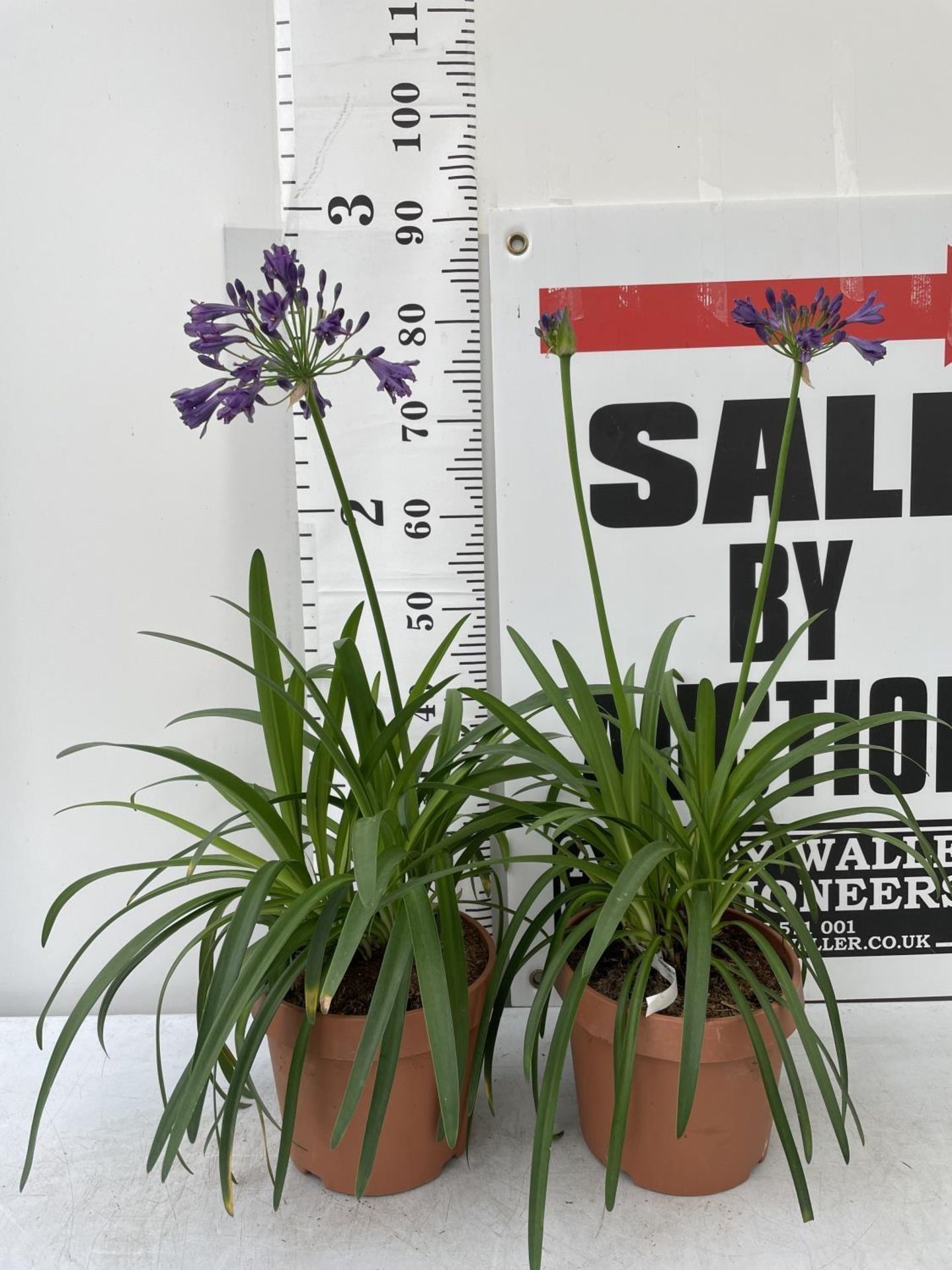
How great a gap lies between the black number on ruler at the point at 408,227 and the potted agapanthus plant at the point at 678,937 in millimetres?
391

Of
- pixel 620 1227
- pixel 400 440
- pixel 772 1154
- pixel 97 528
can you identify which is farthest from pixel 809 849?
pixel 97 528

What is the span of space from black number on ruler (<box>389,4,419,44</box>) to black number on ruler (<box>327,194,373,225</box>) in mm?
192

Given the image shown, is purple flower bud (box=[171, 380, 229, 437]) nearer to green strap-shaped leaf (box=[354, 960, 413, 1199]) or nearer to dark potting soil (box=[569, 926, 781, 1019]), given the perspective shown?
green strap-shaped leaf (box=[354, 960, 413, 1199])

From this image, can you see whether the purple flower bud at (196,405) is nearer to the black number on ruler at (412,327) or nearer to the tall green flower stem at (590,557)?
the tall green flower stem at (590,557)

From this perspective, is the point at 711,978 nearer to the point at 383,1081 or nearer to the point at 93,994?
the point at 383,1081

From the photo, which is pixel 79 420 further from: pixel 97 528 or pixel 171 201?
pixel 171 201

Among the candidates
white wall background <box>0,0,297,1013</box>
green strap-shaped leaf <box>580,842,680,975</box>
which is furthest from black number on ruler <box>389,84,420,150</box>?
green strap-shaped leaf <box>580,842,680,975</box>

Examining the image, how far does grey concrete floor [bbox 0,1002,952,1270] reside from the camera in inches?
38.2

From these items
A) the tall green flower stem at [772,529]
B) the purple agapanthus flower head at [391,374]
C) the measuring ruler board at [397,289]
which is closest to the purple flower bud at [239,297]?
the purple agapanthus flower head at [391,374]

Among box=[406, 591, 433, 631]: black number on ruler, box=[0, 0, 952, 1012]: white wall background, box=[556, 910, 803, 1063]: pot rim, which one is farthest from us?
box=[406, 591, 433, 631]: black number on ruler

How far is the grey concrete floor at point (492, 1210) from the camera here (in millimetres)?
971

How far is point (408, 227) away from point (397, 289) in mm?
78

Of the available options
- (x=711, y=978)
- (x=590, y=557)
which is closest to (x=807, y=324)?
(x=590, y=557)

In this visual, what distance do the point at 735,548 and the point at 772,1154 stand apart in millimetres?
720
